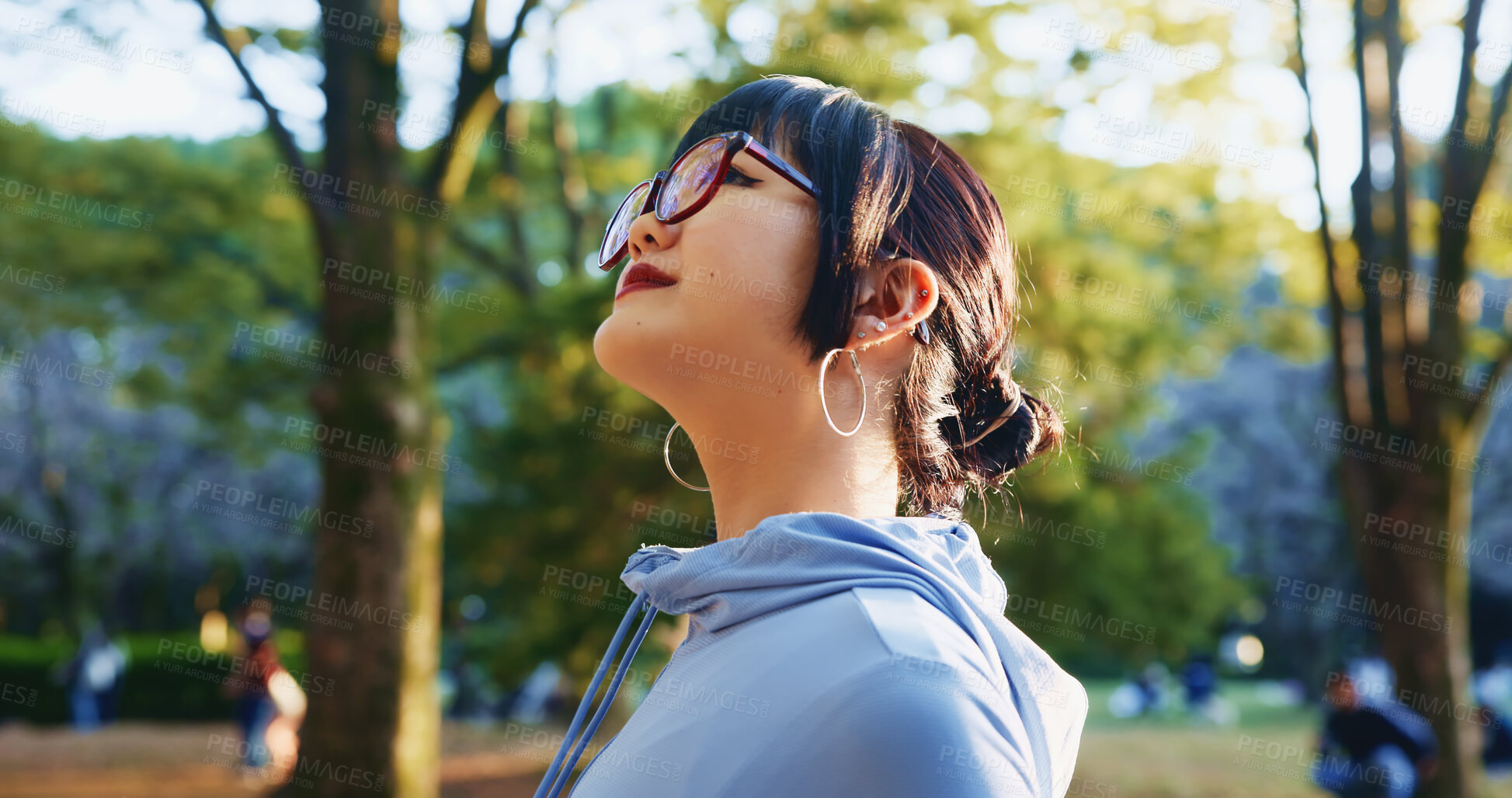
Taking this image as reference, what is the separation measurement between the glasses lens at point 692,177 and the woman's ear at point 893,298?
0.24 m

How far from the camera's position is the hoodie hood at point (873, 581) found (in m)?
1.07

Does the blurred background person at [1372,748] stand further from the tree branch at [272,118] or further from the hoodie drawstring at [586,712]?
the tree branch at [272,118]

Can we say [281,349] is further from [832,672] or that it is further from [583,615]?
[832,672]

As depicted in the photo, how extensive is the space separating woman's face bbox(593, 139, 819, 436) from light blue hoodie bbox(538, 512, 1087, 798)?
0.71 feet

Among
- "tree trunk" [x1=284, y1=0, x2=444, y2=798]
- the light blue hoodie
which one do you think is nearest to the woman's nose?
the light blue hoodie

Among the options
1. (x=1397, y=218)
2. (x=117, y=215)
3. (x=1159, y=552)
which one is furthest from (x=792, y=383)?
(x=117, y=215)

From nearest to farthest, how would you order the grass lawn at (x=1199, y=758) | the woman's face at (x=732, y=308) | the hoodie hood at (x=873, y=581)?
the hoodie hood at (x=873, y=581) → the woman's face at (x=732, y=308) → the grass lawn at (x=1199, y=758)

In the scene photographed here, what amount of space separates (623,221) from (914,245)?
494 millimetres

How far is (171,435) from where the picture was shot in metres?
21.0

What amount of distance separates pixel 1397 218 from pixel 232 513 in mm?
20018

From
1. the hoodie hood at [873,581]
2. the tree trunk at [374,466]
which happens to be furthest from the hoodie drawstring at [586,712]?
the tree trunk at [374,466]

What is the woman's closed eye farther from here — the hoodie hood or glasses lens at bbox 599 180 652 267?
the hoodie hood

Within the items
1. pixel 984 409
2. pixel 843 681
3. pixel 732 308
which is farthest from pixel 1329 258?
pixel 843 681

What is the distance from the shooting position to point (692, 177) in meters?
1.40
